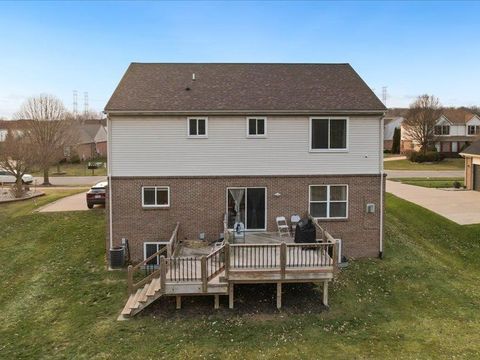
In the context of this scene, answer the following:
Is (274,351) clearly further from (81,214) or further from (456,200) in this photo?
(456,200)

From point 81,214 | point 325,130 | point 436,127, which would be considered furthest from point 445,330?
point 436,127

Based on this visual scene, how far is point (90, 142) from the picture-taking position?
67.2 metres

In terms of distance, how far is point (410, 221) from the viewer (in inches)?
972

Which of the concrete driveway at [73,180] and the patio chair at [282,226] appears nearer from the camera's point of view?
the patio chair at [282,226]

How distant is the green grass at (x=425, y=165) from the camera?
53688 millimetres

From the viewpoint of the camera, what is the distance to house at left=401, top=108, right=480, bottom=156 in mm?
64375

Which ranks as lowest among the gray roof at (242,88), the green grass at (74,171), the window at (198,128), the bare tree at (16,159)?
the green grass at (74,171)

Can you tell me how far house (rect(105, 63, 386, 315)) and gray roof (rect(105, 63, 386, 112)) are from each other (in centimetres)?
9

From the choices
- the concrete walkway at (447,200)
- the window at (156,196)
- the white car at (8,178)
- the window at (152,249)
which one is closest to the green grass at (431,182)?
the concrete walkway at (447,200)

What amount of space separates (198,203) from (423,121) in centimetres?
5359

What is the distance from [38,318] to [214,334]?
566 centimetres

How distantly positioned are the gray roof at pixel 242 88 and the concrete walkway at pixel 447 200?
11169 millimetres

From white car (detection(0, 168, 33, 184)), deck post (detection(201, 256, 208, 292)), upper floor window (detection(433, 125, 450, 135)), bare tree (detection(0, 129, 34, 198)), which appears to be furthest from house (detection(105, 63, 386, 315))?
upper floor window (detection(433, 125, 450, 135))

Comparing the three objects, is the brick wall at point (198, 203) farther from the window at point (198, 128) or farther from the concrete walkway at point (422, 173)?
the concrete walkway at point (422, 173)
